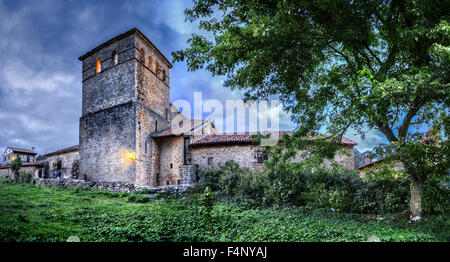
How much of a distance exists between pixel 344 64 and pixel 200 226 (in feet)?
26.6

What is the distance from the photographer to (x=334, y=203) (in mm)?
10156

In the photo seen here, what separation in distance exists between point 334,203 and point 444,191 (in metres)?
3.72

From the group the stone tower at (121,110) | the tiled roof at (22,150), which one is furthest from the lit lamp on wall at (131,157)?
the tiled roof at (22,150)

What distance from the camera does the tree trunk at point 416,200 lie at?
8.12 metres

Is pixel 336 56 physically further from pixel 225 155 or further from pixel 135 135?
pixel 135 135

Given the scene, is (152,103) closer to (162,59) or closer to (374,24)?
(162,59)

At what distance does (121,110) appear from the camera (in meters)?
19.5

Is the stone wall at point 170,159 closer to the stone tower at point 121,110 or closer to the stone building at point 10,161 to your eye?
the stone tower at point 121,110

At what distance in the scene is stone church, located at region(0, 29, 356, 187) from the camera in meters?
18.9

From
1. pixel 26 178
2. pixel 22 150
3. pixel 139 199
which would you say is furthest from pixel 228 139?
pixel 22 150

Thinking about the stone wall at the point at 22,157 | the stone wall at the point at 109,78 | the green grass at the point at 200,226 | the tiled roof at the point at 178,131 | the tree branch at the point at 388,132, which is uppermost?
the stone wall at the point at 109,78

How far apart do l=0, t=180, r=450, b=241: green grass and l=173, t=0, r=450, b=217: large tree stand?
1.83 meters

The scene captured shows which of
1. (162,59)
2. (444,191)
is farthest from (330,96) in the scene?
(162,59)
